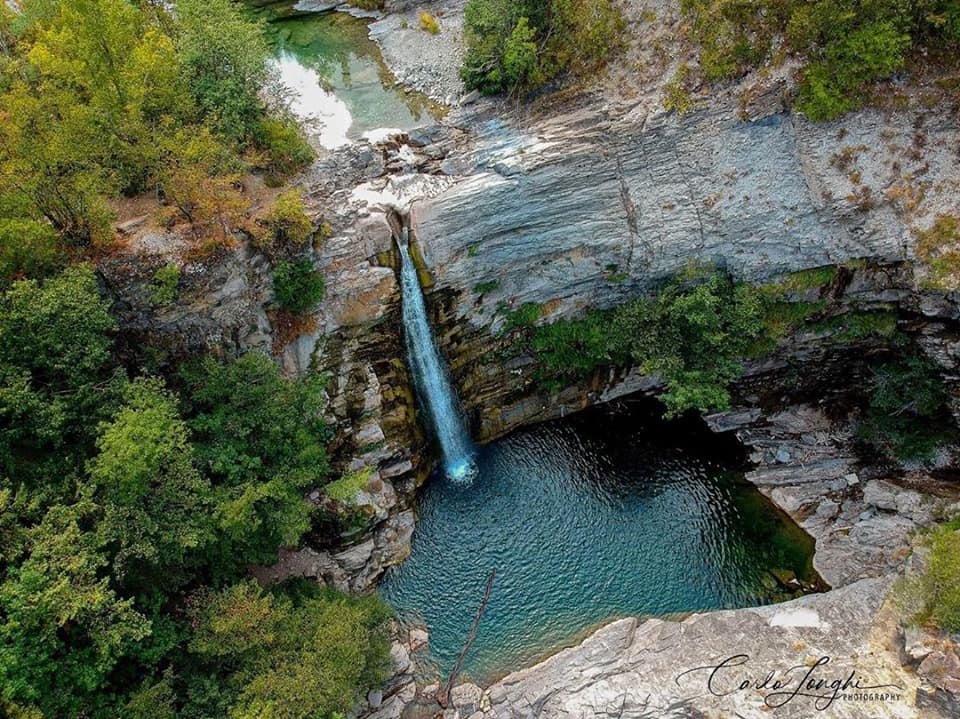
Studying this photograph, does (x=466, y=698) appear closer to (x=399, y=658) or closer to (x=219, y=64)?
(x=399, y=658)

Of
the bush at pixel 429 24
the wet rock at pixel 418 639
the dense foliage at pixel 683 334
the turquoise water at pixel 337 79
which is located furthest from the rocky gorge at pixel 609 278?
the bush at pixel 429 24

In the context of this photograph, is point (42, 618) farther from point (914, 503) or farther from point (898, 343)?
point (898, 343)

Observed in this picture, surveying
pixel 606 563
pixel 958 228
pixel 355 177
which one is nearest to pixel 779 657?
pixel 606 563

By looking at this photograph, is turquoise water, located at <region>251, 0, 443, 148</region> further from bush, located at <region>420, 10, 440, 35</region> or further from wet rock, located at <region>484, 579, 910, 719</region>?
wet rock, located at <region>484, 579, 910, 719</region>

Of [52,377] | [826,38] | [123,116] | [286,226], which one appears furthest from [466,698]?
[826,38]

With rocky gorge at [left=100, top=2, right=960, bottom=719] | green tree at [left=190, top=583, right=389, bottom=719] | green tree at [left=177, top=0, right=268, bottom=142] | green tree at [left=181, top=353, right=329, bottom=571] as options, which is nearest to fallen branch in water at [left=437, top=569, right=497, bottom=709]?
rocky gorge at [left=100, top=2, right=960, bottom=719]

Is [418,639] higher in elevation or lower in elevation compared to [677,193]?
lower
